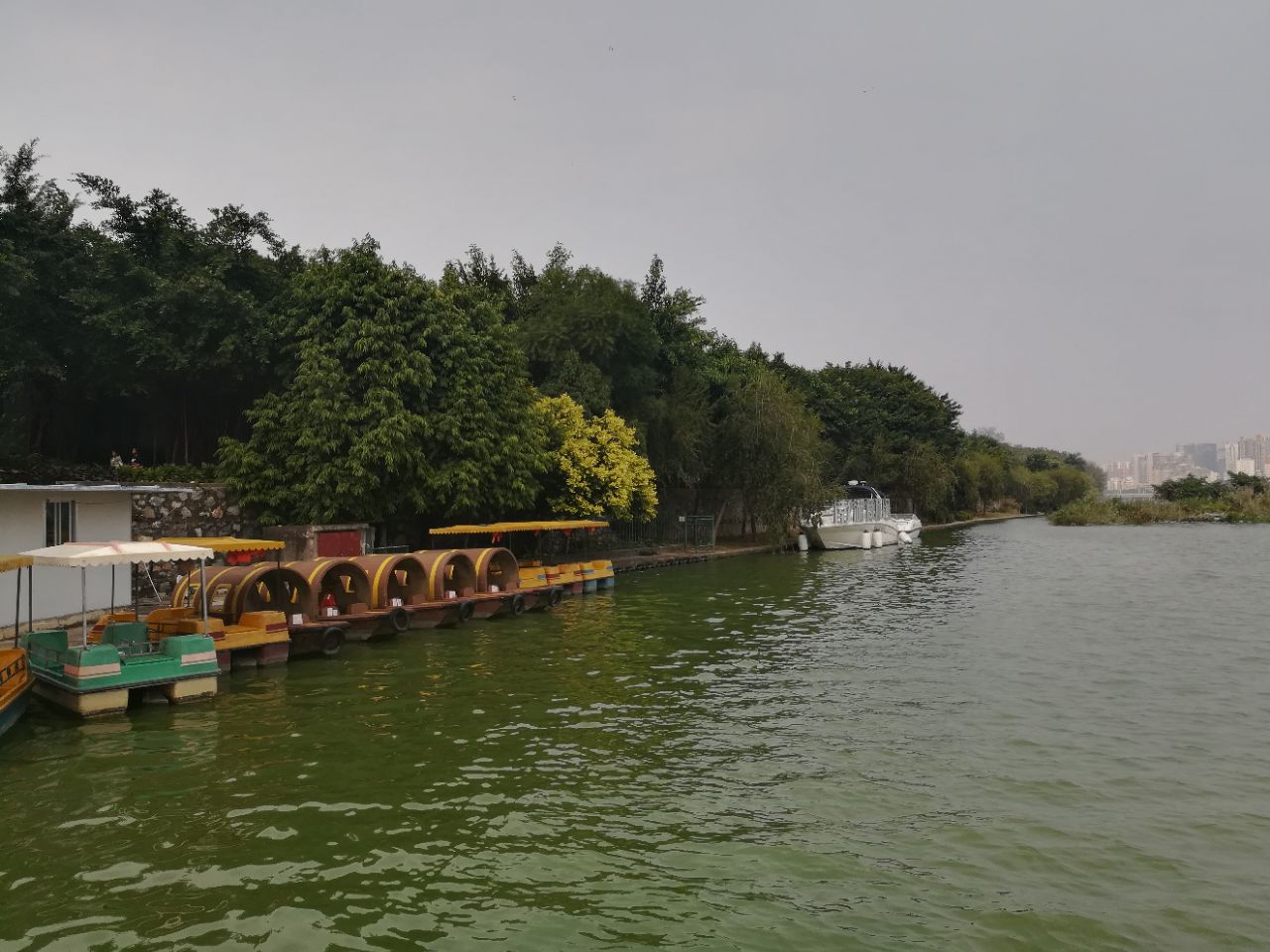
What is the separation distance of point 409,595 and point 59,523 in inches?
320

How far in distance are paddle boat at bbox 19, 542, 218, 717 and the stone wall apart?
933 centimetres

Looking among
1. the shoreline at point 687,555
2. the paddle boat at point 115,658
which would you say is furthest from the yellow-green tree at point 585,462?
the paddle boat at point 115,658

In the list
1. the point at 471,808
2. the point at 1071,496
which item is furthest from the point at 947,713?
the point at 1071,496

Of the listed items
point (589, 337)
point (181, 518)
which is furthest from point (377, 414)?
point (589, 337)

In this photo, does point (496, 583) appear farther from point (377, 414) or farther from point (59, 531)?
point (59, 531)

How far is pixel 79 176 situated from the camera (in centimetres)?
3122

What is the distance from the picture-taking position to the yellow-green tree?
1417 inches

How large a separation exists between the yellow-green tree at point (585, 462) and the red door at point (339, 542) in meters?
9.48

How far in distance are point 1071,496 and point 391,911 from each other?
127m

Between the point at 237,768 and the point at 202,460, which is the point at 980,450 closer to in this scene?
the point at 202,460

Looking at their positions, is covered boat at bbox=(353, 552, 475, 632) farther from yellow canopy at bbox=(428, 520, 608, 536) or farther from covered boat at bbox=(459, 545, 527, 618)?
yellow canopy at bbox=(428, 520, 608, 536)

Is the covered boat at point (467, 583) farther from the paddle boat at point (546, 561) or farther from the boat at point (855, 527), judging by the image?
the boat at point (855, 527)

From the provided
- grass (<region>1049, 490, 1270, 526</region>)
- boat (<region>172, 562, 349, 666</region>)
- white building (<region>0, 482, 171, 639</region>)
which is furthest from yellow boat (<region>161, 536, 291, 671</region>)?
grass (<region>1049, 490, 1270, 526</region>)

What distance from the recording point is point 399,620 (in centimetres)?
2169
